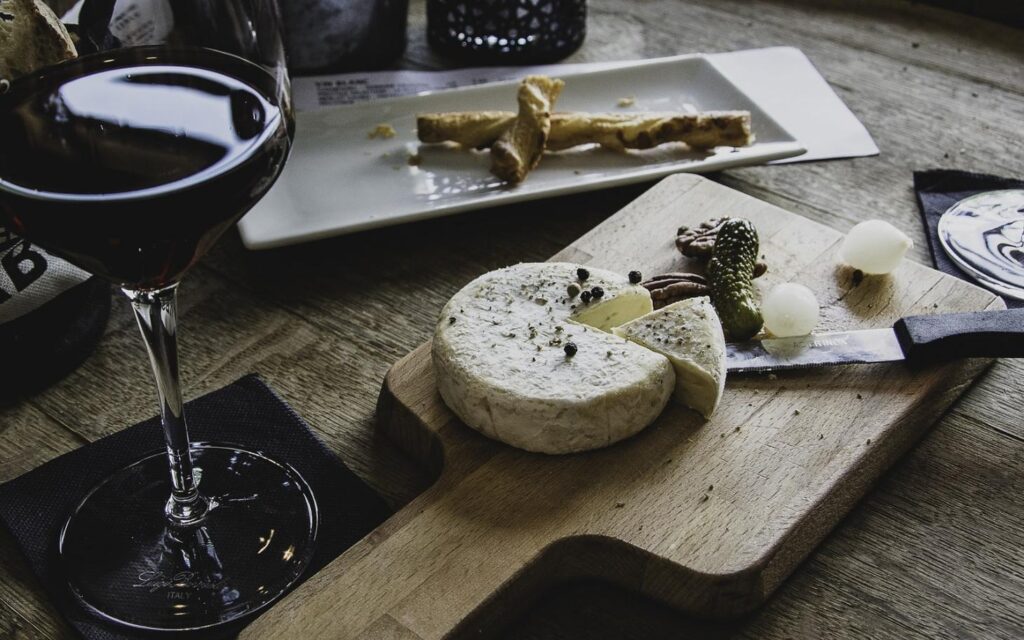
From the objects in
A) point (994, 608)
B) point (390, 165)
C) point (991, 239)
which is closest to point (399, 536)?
point (994, 608)

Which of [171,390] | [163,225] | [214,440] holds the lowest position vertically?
[214,440]

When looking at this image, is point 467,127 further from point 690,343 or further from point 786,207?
point 690,343

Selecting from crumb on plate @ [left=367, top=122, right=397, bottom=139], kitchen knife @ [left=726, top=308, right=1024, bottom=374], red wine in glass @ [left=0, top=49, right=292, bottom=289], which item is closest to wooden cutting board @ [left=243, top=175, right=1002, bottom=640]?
kitchen knife @ [left=726, top=308, right=1024, bottom=374]

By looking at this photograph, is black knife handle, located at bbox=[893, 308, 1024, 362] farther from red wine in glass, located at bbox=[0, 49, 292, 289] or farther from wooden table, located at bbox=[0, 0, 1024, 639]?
red wine in glass, located at bbox=[0, 49, 292, 289]

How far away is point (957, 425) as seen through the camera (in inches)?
35.4

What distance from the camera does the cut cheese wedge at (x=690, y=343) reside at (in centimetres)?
83

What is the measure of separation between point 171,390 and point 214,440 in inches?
5.7

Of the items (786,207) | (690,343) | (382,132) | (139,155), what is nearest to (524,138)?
(382,132)

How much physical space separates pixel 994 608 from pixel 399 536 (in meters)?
0.44

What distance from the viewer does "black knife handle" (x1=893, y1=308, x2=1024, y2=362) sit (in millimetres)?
865

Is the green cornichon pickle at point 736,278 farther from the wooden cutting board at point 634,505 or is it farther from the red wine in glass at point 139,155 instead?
the red wine in glass at point 139,155

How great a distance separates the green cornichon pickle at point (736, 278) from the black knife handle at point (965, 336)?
0.14 meters

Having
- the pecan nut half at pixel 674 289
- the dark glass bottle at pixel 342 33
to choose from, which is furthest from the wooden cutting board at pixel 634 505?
the dark glass bottle at pixel 342 33

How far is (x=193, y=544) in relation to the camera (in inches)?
29.7
